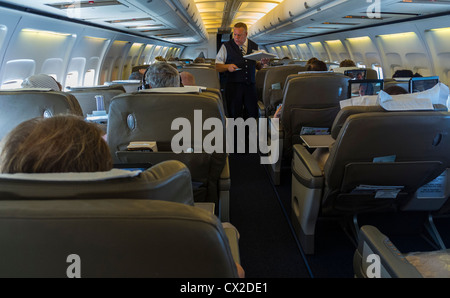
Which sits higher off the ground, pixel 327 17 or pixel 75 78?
pixel 327 17

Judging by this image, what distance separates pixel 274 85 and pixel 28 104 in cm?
403

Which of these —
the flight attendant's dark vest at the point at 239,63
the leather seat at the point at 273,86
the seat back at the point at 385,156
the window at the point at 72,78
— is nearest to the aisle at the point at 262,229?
the seat back at the point at 385,156

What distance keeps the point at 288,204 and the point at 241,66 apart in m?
2.83

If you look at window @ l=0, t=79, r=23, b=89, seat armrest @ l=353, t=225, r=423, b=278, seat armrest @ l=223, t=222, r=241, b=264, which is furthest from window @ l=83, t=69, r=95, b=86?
seat armrest @ l=353, t=225, r=423, b=278

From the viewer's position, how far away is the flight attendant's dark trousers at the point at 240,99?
5.98 meters

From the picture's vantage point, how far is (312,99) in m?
4.01

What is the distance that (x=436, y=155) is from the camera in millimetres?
2264

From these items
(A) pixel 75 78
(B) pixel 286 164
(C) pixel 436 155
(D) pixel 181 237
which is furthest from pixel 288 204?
(A) pixel 75 78

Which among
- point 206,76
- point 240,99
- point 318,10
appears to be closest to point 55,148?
point 240,99

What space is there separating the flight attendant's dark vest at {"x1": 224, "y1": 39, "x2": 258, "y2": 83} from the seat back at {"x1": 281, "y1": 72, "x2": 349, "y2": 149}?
1883 millimetres

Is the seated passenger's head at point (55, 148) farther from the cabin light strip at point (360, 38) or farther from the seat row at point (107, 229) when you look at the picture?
the cabin light strip at point (360, 38)

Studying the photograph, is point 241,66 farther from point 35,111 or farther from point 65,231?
point 65,231

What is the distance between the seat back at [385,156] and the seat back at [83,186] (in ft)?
5.24

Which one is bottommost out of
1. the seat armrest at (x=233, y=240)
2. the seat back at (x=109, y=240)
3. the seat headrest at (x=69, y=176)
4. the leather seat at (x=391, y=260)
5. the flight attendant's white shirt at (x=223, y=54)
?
the leather seat at (x=391, y=260)
